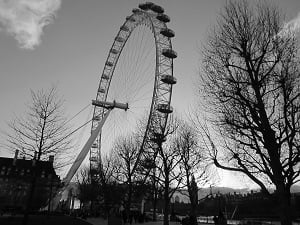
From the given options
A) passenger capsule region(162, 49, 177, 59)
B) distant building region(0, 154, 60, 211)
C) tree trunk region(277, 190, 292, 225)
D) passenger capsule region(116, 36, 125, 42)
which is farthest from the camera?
passenger capsule region(116, 36, 125, 42)

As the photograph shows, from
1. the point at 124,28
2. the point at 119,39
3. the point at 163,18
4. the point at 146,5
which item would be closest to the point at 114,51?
the point at 119,39

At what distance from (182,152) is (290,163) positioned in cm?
1288

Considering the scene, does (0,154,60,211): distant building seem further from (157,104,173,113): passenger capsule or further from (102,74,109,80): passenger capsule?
(102,74,109,80): passenger capsule

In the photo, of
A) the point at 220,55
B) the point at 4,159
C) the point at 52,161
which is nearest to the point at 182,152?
the point at 52,161

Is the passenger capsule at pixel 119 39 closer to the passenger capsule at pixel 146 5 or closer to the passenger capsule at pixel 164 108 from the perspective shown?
the passenger capsule at pixel 146 5

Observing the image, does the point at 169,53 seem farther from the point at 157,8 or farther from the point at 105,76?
the point at 105,76

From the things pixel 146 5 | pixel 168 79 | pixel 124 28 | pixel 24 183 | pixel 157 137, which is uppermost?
pixel 146 5

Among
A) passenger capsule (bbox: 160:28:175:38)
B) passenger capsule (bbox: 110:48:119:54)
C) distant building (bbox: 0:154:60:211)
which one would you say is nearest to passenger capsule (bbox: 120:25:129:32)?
passenger capsule (bbox: 110:48:119:54)

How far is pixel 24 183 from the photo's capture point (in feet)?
107

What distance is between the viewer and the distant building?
14970 millimetres

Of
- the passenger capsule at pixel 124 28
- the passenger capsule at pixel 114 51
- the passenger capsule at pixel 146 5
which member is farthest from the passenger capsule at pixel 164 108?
the passenger capsule at pixel 124 28

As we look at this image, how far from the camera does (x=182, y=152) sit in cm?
2089

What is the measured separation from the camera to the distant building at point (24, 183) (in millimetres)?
14970

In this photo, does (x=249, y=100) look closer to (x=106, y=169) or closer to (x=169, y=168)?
(x=169, y=168)
